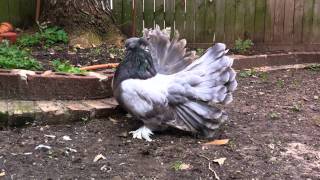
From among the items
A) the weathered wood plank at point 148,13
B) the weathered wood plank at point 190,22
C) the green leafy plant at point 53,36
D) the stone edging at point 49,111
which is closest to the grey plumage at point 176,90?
the stone edging at point 49,111

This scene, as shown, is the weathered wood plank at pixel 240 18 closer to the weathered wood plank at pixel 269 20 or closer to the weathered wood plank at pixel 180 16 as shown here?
the weathered wood plank at pixel 269 20

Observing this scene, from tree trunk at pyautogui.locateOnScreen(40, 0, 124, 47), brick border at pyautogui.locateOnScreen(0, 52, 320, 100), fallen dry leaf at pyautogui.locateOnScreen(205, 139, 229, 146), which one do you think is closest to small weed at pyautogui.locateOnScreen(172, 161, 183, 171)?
fallen dry leaf at pyautogui.locateOnScreen(205, 139, 229, 146)

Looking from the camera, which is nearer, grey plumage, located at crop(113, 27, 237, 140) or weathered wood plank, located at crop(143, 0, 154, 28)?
grey plumage, located at crop(113, 27, 237, 140)

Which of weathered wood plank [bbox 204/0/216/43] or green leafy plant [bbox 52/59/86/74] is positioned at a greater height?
weathered wood plank [bbox 204/0/216/43]

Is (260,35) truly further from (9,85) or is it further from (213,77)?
(9,85)

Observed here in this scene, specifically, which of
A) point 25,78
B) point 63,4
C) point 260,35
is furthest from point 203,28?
point 25,78

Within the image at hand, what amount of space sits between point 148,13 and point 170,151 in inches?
141

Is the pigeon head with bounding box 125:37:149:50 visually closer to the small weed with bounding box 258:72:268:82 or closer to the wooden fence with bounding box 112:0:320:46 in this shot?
the small weed with bounding box 258:72:268:82

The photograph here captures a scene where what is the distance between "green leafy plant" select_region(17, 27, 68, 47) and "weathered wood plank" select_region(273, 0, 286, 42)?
9.56ft

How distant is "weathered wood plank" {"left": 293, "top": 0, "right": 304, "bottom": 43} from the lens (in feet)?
25.3

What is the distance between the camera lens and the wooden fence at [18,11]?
7215 mm

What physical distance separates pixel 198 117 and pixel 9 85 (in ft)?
5.28

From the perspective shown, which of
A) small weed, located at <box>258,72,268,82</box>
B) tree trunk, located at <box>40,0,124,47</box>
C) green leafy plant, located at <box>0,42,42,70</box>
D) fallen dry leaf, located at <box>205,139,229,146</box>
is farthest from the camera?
small weed, located at <box>258,72,268,82</box>

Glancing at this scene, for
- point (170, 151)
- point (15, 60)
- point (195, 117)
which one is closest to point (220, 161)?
point (170, 151)
